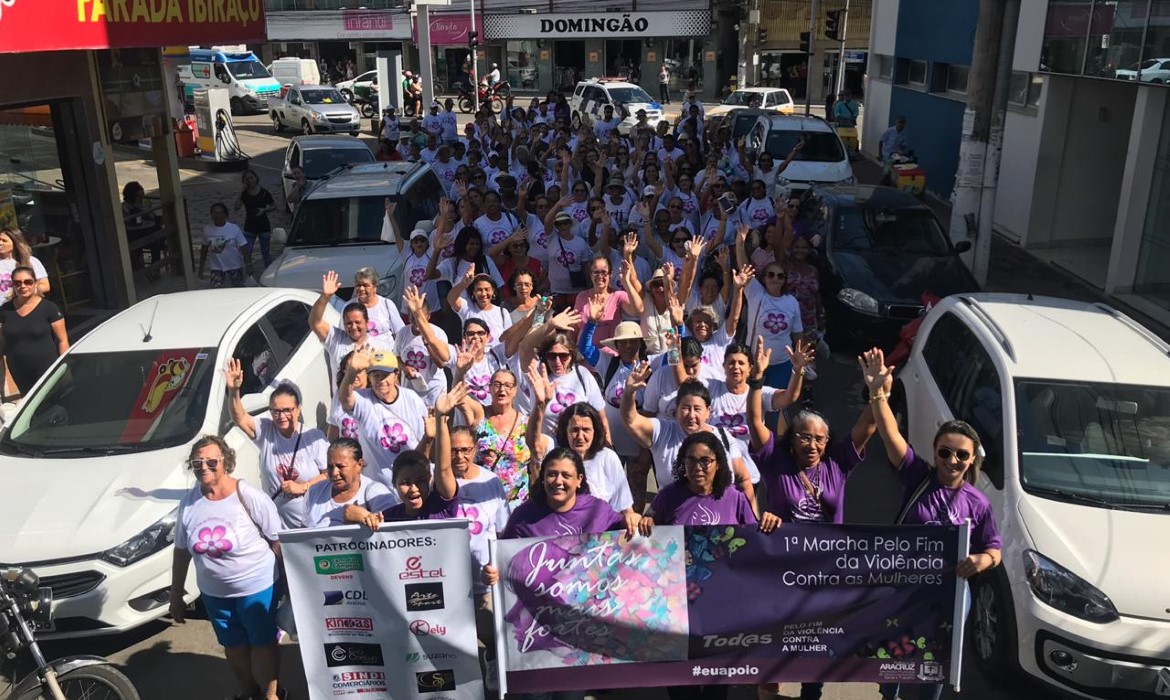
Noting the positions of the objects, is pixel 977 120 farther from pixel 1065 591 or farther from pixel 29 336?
pixel 29 336

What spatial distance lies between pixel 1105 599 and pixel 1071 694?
1.81ft

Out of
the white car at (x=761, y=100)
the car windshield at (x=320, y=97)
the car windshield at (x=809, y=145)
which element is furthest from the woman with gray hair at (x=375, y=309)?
the car windshield at (x=320, y=97)

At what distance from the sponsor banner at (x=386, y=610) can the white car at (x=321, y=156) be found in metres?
13.2

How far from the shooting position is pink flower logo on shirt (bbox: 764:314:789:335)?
23.6 ft

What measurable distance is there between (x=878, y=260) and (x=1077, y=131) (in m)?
6.35

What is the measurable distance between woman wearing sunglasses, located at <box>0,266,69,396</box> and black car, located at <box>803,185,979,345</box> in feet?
24.5

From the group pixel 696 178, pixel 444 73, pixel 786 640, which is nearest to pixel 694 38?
pixel 444 73


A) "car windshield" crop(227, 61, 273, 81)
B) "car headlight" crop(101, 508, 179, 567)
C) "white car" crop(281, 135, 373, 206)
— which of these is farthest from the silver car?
"car headlight" crop(101, 508, 179, 567)

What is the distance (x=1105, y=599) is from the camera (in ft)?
15.1

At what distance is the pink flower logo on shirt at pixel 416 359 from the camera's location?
677 cm

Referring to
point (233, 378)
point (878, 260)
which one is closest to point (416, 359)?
point (233, 378)

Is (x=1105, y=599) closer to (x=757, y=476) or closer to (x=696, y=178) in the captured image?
(x=757, y=476)

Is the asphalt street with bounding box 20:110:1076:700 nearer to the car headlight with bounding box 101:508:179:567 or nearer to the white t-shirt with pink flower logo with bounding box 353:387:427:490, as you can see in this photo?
the car headlight with bounding box 101:508:179:567

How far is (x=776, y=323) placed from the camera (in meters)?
7.20
